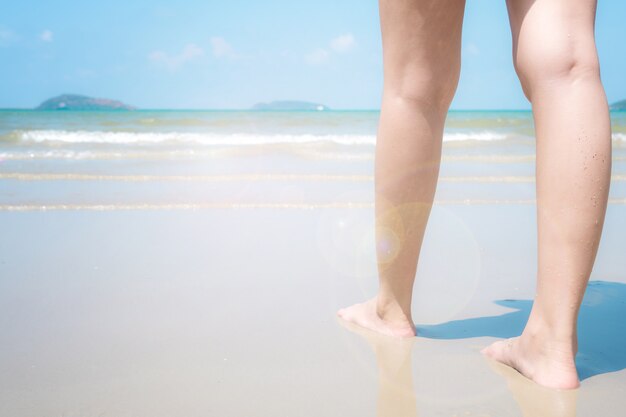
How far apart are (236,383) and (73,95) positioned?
159 feet

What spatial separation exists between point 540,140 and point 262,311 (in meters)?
0.83

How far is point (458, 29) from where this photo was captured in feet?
3.88

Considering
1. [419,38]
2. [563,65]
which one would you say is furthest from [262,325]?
[563,65]

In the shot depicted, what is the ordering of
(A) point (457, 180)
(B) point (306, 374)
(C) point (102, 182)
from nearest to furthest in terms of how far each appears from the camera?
(B) point (306, 374) → (C) point (102, 182) → (A) point (457, 180)

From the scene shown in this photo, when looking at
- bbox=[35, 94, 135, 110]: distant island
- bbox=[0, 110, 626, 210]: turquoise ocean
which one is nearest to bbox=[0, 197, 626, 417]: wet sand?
bbox=[0, 110, 626, 210]: turquoise ocean

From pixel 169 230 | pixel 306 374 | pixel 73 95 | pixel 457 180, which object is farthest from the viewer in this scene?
pixel 73 95

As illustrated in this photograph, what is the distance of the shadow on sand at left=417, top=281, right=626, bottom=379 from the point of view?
116 cm

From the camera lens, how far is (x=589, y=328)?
4.41 feet

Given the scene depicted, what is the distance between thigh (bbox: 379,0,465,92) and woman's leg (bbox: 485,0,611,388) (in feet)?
0.56

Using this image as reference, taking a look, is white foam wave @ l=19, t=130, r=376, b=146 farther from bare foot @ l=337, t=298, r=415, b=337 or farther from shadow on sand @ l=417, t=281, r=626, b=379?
bare foot @ l=337, t=298, r=415, b=337

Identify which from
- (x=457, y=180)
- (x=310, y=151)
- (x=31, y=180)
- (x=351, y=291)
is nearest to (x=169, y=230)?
(x=351, y=291)

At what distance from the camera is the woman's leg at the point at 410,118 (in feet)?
3.76

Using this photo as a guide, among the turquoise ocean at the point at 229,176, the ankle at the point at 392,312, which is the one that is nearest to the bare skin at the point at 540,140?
the ankle at the point at 392,312

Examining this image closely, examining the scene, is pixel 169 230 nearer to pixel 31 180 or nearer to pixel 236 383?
pixel 236 383
